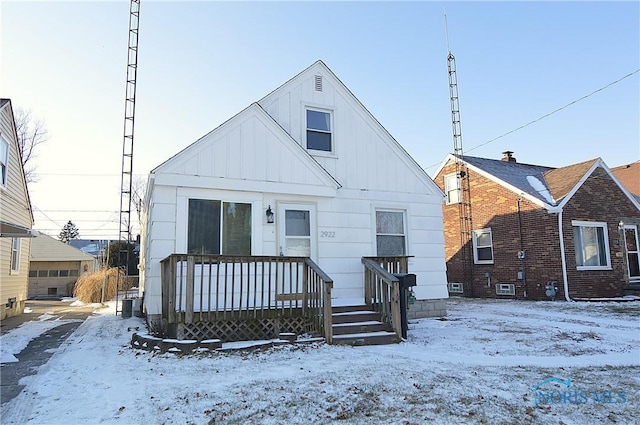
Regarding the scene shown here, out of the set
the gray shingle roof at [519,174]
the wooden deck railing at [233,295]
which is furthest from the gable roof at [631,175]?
the wooden deck railing at [233,295]

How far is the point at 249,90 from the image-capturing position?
13117mm

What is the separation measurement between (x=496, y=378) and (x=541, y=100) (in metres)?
12.8

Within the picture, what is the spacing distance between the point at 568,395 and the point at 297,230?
19.5 ft

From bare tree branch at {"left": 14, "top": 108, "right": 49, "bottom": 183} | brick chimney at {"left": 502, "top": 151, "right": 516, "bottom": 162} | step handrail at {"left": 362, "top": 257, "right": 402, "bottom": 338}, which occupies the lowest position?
step handrail at {"left": 362, "top": 257, "right": 402, "bottom": 338}

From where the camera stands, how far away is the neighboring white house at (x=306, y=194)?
26.8 ft

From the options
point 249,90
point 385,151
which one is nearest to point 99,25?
point 249,90

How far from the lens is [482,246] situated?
55.6 feet

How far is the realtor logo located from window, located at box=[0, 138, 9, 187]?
13448 mm

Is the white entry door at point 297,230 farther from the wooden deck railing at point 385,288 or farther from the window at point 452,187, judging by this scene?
the window at point 452,187

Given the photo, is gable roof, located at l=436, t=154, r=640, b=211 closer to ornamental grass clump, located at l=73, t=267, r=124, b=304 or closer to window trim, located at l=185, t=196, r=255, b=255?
window trim, located at l=185, t=196, r=255, b=255

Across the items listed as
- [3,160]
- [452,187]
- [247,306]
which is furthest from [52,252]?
[247,306]

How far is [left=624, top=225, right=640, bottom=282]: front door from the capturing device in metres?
15.7

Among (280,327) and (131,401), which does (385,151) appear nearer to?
(280,327)

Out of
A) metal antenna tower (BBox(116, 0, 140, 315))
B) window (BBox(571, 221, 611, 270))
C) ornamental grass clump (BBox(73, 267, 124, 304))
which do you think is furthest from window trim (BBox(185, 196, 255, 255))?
ornamental grass clump (BBox(73, 267, 124, 304))
